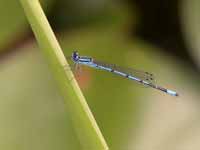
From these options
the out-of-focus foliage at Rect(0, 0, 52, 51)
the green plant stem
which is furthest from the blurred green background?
the green plant stem

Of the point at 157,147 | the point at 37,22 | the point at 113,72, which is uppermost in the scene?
the point at 37,22

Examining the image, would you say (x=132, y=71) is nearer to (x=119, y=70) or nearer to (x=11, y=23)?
(x=119, y=70)

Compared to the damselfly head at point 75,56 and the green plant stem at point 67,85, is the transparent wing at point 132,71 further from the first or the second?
the green plant stem at point 67,85

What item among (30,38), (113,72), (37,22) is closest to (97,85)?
(113,72)

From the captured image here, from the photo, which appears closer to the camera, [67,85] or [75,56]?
[67,85]

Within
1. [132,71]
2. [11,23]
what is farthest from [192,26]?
[11,23]

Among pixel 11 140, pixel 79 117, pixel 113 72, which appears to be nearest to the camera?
pixel 79 117

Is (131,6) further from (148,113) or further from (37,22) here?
(37,22)
